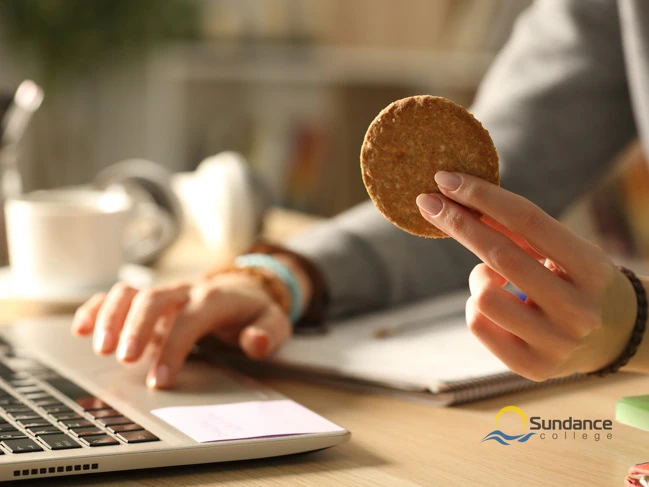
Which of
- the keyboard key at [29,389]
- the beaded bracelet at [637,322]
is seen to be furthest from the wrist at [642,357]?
the keyboard key at [29,389]

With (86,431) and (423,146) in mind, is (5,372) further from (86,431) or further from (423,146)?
(423,146)

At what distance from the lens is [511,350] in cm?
42

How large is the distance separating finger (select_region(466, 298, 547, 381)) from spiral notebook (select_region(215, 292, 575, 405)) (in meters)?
0.13

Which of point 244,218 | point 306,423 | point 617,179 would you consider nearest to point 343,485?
point 306,423

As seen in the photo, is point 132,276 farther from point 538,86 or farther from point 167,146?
point 167,146

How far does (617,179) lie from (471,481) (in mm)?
1710

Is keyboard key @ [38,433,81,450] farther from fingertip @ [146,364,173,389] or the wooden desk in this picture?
fingertip @ [146,364,173,389]

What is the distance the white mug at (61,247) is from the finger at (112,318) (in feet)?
0.78

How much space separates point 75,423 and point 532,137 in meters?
0.57

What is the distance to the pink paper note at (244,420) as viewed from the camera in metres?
0.45

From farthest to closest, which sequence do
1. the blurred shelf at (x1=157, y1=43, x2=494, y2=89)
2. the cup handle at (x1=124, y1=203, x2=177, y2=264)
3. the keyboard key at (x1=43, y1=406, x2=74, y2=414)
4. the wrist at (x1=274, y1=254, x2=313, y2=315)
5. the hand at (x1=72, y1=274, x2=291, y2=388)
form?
the blurred shelf at (x1=157, y1=43, x2=494, y2=89) < the cup handle at (x1=124, y1=203, x2=177, y2=264) < the wrist at (x1=274, y1=254, x2=313, y2=315) < the hand at (x1=72, y1=274, x2=291, y2=388) < the keyboard key at (x1=43, y1=406, x2=74, y2=414)

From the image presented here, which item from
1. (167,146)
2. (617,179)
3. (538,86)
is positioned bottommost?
Result: (538,86)

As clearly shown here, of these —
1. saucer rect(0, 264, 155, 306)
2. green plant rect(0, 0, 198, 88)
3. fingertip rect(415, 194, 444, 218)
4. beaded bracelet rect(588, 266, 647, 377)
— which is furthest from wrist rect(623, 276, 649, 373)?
green plant rect(0, 0, 198, 88)

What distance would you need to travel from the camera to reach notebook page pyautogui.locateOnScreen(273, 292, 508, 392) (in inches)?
22.8
